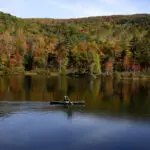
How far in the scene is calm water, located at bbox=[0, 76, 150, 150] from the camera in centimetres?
2509

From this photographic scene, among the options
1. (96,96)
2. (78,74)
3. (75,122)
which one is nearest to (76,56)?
(78,74)

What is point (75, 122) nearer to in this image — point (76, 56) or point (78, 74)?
point (78, 74)

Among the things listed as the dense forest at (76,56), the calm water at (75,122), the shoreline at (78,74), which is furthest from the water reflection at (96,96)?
the dense forest at (76,56)

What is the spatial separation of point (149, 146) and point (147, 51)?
5874 centimetres

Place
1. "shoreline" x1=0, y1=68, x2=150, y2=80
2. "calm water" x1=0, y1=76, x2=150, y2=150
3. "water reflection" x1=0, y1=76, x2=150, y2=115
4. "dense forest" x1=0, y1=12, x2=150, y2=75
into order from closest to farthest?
"calm water" x1=0, y1=76, x2=150, y2=150
"water reflection" x1=0, y1=76, x2=150, y2=115
"shoreline" x1=0, y1=68, x2=150, y2=80
"dense forest" x1=0, y1=12, x2=150, y2=75

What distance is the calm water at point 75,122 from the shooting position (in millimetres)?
25094

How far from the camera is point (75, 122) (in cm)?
3134

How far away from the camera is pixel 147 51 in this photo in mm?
81375

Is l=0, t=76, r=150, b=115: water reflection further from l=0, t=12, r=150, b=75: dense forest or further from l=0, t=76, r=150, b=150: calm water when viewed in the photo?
l=0, t=12, r=150, b=75: dense forest

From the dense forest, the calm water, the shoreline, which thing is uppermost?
the dense forest

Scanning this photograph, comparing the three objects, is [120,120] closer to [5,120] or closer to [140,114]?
[140,114]

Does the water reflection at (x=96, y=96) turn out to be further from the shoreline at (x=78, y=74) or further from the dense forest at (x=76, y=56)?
the dense forest at (x=76, y=56)

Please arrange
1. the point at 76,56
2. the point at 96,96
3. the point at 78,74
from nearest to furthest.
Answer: the point at 96,96
the point at 78,74
the point at 76,56

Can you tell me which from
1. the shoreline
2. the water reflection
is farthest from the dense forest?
the water reflection
